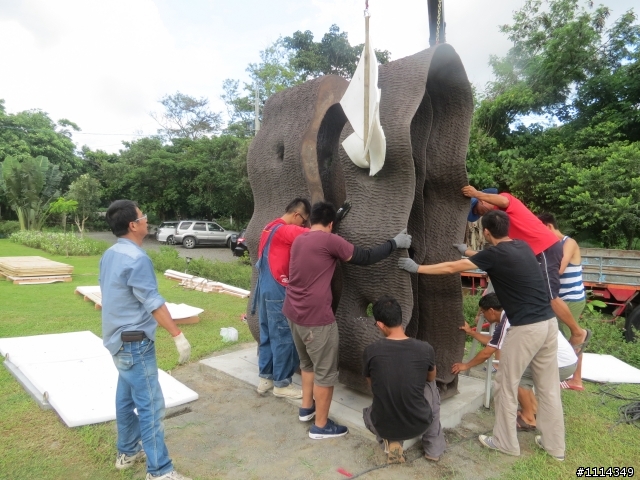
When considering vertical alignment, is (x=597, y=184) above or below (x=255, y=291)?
above

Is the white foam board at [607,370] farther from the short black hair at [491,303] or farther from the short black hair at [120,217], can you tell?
the short black hair at [120,217]

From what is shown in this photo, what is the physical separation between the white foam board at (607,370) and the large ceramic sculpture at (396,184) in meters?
1.82

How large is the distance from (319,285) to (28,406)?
284 centimetres

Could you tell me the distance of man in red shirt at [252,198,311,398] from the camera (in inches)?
156

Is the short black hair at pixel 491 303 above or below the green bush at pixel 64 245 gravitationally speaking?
above

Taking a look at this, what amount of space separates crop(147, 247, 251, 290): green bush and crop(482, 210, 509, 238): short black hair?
296 inches

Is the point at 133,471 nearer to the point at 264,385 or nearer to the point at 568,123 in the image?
the point at 264,385

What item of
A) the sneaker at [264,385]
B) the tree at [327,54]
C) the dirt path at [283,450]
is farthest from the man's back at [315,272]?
the tree at [327,54]

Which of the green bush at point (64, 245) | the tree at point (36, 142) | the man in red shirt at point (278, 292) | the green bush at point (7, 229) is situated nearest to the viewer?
the man in red shirt at point (278, 292)

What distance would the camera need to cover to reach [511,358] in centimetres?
331

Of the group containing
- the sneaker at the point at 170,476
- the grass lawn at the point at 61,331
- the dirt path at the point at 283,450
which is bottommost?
the grass lawn at the point at 61,331

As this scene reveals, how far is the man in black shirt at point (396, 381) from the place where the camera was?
2.99 metres

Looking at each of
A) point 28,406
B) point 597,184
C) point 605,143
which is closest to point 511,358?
point 28,406

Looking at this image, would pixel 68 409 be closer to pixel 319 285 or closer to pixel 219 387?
pixel 219 387
